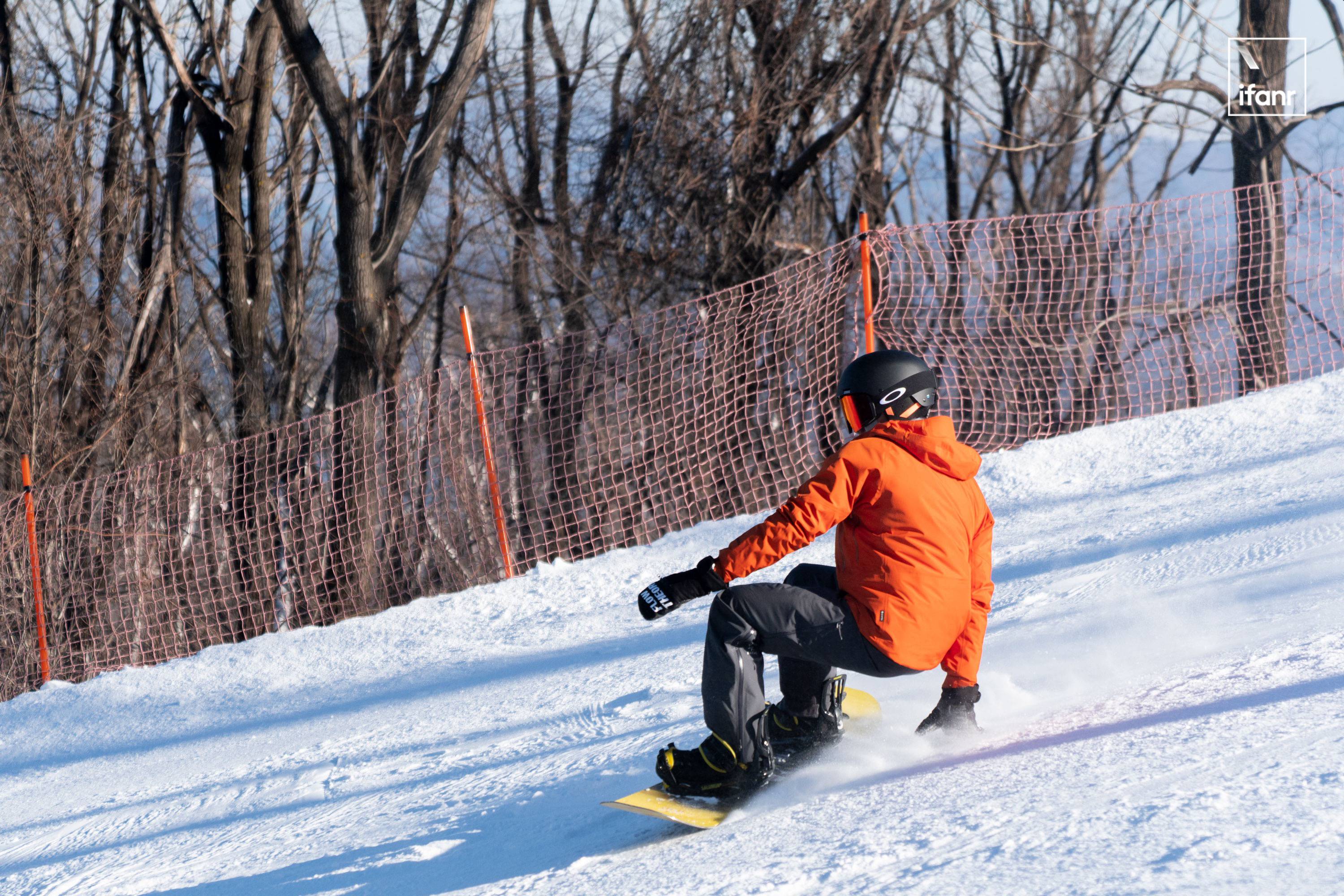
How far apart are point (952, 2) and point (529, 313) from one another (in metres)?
7.47

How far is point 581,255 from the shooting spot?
1429cm

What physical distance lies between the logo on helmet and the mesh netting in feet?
17.8

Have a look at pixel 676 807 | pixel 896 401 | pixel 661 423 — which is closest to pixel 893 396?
pixel 896 401

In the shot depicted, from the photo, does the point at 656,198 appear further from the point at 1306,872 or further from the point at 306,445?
the point at 1306,872

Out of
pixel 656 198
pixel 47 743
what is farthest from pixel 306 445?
pixel 656 198

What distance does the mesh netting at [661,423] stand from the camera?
30.2ft

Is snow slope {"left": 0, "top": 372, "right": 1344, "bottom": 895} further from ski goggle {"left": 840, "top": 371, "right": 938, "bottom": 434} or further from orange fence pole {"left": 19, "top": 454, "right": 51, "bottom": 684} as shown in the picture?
ski goggle {"left": 840, "top": 371, "right": 938, "bottom": 434}

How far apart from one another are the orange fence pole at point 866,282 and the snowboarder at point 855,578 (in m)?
4.79

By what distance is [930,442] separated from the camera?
3.34 m

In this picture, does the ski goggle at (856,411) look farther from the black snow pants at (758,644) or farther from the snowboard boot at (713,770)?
the snowboard boot at (713,770)

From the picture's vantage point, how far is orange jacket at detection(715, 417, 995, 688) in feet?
10.5

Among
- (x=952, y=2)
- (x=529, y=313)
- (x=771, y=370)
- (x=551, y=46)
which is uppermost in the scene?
(x=551, y=46)

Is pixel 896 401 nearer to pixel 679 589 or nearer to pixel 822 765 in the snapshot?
pixel 679 589

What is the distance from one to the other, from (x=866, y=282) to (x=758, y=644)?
5.22 meters
